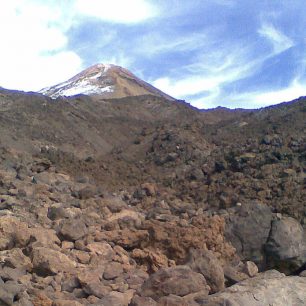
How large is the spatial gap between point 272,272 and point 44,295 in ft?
7.81

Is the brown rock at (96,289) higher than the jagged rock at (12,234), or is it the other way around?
the jagged rock at (12,234)

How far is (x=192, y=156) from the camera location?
56.3ft

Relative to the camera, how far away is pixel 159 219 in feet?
29.3

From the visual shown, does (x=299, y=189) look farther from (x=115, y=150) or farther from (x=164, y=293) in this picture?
(x=115, y=150)

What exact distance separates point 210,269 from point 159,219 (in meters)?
2.59

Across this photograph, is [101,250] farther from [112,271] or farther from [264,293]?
[264,293]

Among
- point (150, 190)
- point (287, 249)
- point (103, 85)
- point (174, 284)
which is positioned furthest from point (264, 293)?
point (103, 85)

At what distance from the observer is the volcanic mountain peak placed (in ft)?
132

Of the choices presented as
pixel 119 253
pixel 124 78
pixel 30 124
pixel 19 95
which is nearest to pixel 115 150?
pixel 30 124

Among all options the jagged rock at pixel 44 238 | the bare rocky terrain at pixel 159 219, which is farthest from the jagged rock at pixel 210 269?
the jagged rock at pixel 44 238

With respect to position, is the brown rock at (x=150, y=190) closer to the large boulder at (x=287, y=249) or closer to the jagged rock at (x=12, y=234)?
the large boulder at (x=287, y=249)

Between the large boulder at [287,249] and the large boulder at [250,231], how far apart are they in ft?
0.44

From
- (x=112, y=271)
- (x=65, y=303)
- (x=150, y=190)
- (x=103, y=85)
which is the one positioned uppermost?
(x=103, y=85)

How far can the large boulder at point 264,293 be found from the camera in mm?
5344
